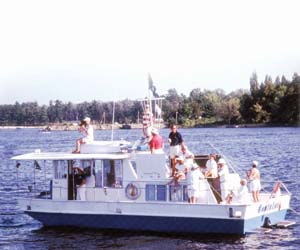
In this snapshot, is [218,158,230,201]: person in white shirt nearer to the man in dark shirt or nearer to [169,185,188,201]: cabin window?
[169,185,188,201]: cabin window

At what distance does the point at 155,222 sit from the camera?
2562 cm

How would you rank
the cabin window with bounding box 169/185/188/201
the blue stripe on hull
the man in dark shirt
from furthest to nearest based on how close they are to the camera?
the man in dark shirt, the cabin window with bounding box 169/185/188/201, the blue stripe on hull

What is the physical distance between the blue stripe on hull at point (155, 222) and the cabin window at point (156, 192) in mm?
737

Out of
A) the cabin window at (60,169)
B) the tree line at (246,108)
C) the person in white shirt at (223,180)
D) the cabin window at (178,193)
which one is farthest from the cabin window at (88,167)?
the tree line at (246,108)

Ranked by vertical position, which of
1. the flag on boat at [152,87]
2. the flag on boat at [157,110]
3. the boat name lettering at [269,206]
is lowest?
the boat name lettering at [269,206]

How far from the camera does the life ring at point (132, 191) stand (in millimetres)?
26062

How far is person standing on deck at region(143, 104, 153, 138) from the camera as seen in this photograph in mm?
26438

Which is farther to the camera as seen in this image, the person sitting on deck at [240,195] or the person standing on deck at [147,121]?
the person standing on deck at [147,121]

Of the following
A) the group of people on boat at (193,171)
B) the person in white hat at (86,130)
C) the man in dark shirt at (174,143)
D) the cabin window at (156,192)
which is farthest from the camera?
the person in white hat at (86,130)

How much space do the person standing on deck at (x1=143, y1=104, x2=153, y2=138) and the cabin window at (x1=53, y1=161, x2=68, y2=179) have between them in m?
3.54

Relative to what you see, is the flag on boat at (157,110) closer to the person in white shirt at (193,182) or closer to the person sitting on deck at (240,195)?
the person in white shirt at (193,182)

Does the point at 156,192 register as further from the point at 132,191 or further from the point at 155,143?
the point at 155,143

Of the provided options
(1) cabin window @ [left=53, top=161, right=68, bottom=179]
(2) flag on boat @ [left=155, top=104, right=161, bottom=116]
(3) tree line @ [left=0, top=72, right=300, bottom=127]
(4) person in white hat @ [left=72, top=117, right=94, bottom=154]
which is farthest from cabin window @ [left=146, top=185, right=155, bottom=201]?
(3) tree line @ [left=0, top=72, right=300, bottom=127]

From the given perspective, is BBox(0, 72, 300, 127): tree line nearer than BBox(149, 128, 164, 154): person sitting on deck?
No
